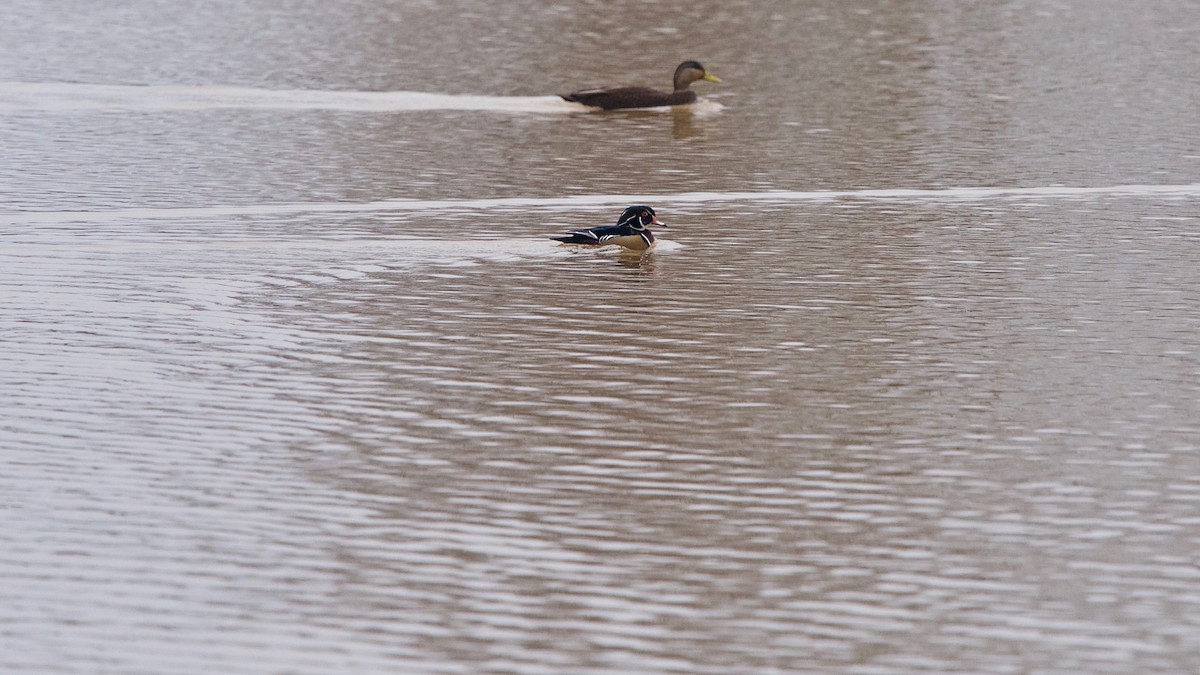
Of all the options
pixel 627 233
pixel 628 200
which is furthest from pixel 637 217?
pixel 628 200

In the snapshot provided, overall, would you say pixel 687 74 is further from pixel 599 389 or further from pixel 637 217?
pixel 599 389

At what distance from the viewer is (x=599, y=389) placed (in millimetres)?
13336

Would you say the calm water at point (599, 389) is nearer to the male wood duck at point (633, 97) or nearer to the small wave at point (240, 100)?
the small wave at point (240, 100)

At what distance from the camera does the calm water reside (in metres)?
9.12

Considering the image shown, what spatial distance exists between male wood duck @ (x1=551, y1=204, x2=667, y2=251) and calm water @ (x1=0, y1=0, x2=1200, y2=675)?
19 centimetres

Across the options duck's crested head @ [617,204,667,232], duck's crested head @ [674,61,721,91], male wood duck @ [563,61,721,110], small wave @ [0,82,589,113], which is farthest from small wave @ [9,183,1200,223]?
duck's crested head @ [674,61,721,91]

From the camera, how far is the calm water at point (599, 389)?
9.12 metres

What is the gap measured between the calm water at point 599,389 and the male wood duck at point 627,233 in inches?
7.6

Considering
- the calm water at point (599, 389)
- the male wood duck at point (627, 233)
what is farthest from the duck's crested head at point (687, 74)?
the male wood duck at point (627, 233)

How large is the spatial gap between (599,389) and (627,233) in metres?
5.31

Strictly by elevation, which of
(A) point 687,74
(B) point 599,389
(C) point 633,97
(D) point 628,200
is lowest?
(B) point 599,389

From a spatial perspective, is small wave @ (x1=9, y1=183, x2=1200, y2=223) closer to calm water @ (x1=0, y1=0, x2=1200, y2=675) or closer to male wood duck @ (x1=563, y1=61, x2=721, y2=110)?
calm water @ (x1=0, y1=0, x2=1200, y2=675)

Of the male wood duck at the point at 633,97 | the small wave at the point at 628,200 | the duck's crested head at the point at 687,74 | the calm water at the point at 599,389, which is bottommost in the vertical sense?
the calm water at the point at 599,389

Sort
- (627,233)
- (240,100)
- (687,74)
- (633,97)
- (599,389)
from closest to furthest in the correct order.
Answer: (599,389) < (627,233) < (240,100) < (633,97) < (687,74)
